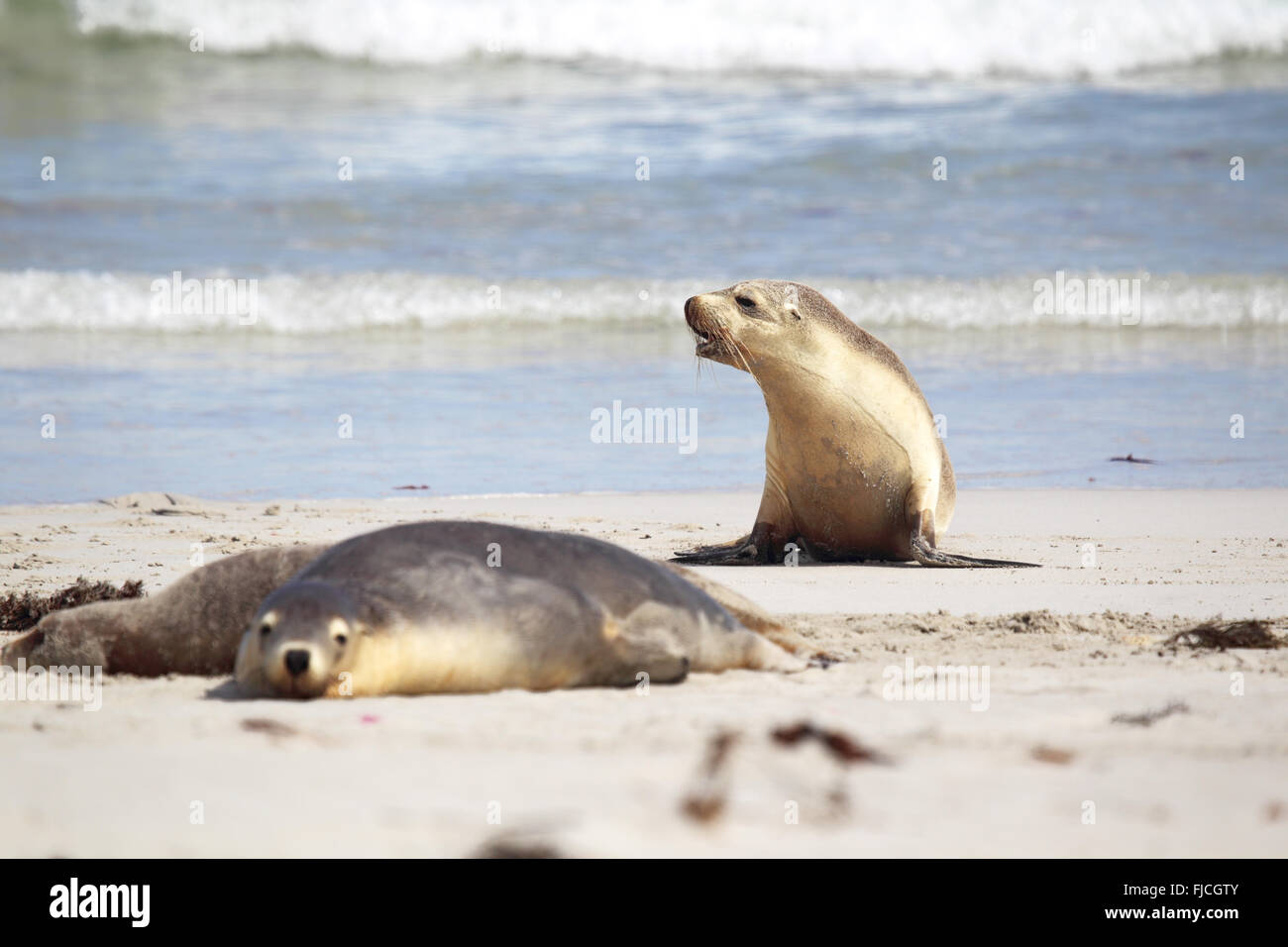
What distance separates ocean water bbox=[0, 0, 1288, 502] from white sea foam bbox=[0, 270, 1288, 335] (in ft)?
0.18

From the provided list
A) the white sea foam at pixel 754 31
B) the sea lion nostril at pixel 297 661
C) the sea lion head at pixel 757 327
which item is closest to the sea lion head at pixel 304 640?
the sea lion nostril at pixel 297 661

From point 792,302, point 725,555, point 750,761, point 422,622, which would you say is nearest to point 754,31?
point 792,302

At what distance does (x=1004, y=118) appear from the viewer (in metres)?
22.1

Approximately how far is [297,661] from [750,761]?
1163 mm

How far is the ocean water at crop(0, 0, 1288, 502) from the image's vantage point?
9984 mm

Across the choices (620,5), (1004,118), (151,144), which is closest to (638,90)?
(620,5)

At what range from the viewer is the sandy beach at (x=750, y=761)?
2.64 meters

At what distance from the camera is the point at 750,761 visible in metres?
3.07

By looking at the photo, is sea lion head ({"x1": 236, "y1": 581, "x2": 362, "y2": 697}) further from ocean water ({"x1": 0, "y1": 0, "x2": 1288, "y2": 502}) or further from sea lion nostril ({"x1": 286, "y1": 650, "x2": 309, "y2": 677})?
ocean water ({"x1": 0, "y1": 0, "x2": 1288, "y2": 502})

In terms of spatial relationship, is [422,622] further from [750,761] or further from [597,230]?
[597,230]

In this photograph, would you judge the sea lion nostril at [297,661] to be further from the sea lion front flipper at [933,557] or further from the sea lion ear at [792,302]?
the sea lion ear at [792,302]

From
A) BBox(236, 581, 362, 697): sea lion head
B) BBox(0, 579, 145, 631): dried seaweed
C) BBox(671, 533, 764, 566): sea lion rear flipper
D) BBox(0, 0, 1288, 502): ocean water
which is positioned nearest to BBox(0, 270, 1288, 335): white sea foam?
BBox(0, 0, 1288, 502): ocean water
